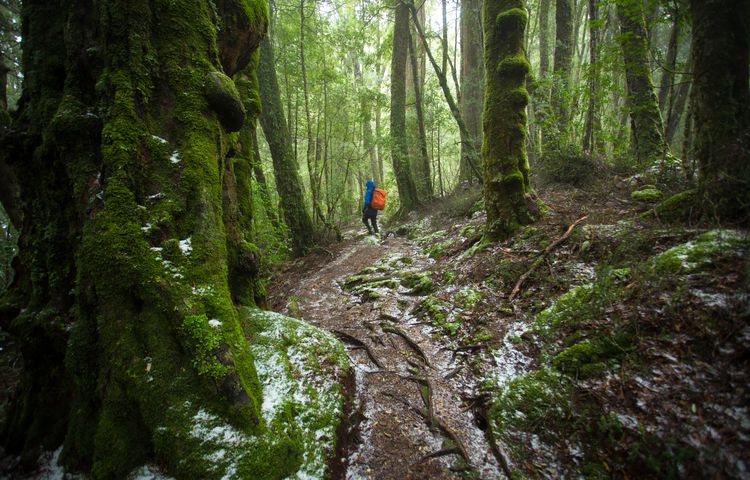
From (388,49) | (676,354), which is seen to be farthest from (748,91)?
(388,49)

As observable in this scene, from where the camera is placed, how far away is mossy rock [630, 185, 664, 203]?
194 inches

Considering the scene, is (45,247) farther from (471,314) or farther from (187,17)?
(471,314)

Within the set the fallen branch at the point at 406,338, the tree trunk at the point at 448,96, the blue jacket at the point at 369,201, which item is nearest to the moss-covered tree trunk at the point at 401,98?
the blue jacket at the point at 369,201

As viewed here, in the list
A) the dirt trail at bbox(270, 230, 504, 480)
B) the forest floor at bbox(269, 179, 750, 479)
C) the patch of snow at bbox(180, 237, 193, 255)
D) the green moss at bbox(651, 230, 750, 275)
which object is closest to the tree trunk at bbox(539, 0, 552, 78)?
the forest floor at bbox(269, 179, 750, 479)

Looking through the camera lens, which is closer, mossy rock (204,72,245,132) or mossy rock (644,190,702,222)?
mossy rock (204,72,245,132)

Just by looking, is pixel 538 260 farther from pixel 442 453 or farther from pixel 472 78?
pixel 472 78

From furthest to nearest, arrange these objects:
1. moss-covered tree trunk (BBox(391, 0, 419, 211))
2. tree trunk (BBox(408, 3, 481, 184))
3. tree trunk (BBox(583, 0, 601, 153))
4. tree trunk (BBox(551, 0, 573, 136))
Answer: moss-covered tree trunk (BBox(391, 0, 419, 211)) < tree trunk (BBox(408, 3, 481, 184)) < tree trunk (BBox(551, 0, 573, 136)) < tree trunk (BBox(583, 0, 601, 153))

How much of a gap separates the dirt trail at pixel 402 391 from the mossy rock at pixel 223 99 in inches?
130

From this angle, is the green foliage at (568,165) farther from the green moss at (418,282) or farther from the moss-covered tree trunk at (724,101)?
the green moss at (418,282)

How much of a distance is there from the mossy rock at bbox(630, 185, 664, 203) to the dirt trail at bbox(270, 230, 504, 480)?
3949 millimetres

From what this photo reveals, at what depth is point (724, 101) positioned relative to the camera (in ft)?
10.8

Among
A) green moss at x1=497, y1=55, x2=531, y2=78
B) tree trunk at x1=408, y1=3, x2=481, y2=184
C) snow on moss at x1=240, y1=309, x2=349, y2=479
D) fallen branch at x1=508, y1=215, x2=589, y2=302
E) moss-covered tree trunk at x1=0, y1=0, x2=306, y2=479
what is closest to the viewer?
moss-covered tree trunk at x1=0, y1=0, x2=306, y2=479

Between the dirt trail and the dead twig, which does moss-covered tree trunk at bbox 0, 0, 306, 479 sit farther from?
the dead twig

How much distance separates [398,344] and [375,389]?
1.00m
